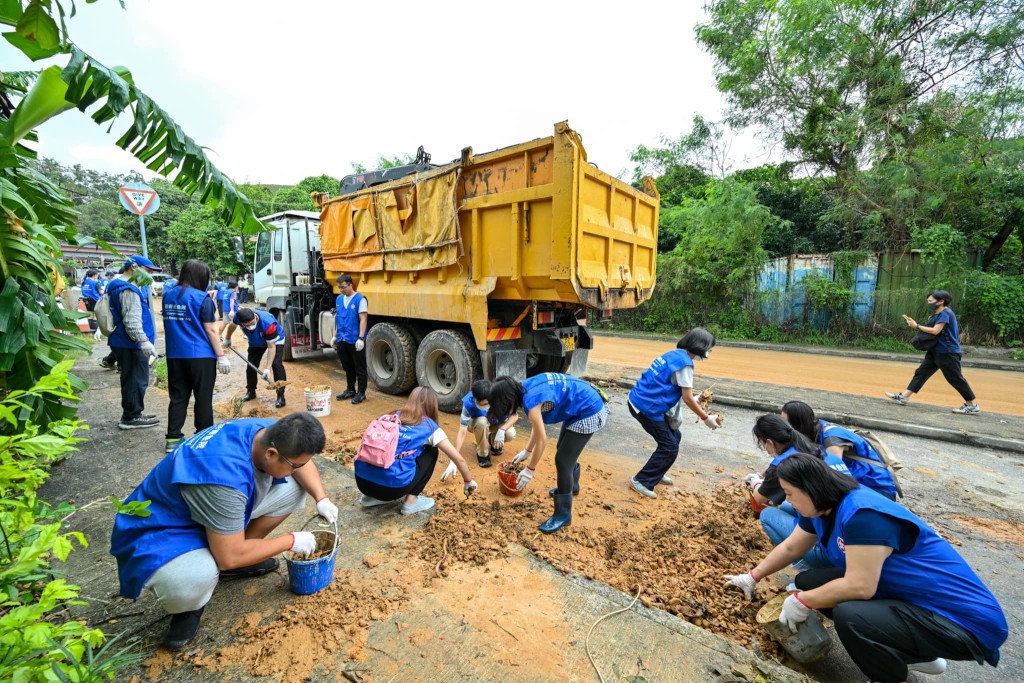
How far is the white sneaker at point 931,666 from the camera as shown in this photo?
1846 millimetres

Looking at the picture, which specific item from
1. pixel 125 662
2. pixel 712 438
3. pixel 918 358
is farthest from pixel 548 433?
pixel 918 358

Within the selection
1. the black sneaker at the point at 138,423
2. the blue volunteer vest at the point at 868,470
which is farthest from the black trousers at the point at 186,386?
the blue volunteer vest at the point at 868,470

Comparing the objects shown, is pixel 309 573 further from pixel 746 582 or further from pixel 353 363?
pixel 353 363

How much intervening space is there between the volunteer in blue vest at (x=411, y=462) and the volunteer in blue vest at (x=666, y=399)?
1.46m

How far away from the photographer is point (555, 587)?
2.46m

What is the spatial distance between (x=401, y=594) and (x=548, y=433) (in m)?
2.97

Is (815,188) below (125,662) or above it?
above

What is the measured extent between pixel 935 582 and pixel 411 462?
2660mm

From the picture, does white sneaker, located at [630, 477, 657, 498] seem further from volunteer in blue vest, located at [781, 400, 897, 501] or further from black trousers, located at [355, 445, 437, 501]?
black trousers, located at [355, 445, 437, 501]

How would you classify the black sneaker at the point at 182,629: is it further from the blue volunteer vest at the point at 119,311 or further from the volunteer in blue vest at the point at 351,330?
the volunteer in blue vest at the point at 351,330

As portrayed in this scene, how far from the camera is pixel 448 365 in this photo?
5832mm

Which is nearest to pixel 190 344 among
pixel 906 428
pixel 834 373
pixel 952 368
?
pixel 906 428

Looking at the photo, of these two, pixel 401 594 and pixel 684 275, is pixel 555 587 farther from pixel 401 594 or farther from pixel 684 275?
pixel 684 275

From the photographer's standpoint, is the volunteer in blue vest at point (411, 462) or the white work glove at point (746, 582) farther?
the volunteer in blue vest at point (411, 462)
